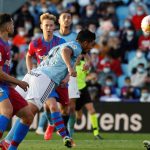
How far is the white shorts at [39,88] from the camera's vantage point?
11.0 m

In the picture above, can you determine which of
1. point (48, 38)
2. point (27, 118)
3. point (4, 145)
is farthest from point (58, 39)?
point (27, 118)

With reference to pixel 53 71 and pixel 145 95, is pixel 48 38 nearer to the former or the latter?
pixel 53 71

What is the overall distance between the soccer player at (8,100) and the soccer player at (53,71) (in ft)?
1.02

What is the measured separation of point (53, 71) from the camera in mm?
11281

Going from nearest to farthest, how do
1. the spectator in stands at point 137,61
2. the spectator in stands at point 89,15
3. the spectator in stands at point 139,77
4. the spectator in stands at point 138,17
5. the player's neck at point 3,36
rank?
the player's neck at point 3,36, the spectator in stands at point 139,77, the spectator in stands at point 137,61, the spectator in stands at point 138,17, the spectator in stands at point 89,15

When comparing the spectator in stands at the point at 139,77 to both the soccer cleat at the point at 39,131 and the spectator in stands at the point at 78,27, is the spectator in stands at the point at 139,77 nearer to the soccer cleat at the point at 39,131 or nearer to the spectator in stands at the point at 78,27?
the spectator in stands at the point at 78,27

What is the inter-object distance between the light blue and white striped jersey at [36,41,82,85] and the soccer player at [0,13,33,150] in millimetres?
776

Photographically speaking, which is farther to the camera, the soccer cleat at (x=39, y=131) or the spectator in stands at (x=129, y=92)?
the spectator in stands at (x=129, y=92)

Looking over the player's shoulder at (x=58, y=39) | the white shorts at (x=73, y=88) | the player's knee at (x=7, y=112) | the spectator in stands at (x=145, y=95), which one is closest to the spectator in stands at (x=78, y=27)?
the spectator in stands at (x=145, y=95)

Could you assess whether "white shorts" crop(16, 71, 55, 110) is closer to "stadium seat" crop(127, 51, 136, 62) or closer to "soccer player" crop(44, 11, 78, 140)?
"soccer player" crop(44, 11, 78, 140)

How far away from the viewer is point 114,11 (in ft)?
80.4

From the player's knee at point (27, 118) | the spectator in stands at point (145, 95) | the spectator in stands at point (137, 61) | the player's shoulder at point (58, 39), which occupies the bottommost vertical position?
the spectator in stands at point (145, 95)

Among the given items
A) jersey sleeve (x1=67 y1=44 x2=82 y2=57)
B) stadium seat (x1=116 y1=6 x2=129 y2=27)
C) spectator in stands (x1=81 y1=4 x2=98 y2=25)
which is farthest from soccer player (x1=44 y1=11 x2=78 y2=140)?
stadium seat (x1=116 y1=6 x2=129 y2=27)

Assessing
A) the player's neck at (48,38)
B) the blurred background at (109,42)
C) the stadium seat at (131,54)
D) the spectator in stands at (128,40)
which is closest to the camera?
the player's neck at (48,38)
